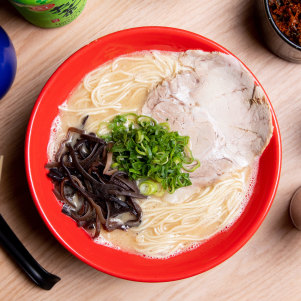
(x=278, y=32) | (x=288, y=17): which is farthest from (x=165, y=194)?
(x=288, y=17)

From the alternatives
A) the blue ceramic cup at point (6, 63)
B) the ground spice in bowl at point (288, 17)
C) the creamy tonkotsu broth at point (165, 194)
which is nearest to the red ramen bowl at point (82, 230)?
the creamy tonkotsu broth at point (165, 194)

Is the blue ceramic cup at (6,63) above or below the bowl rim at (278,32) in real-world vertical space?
above

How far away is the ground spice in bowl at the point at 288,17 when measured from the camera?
2527mm

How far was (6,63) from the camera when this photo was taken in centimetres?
246

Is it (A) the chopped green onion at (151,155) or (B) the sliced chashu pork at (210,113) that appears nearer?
(A) the chopped green onion at (151,155)

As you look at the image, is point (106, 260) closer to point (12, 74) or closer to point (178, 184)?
point (178, 184)

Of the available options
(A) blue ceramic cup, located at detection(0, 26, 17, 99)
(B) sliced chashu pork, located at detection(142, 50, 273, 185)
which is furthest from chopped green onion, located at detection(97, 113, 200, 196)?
(A) blue ceramic cup, located at detection(0, 26, 17, 99)

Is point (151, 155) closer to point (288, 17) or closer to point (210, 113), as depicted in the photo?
point (210, 113)

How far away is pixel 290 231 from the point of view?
111 inches

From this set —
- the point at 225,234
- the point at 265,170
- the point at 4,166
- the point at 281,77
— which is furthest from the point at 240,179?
the point at 4,166

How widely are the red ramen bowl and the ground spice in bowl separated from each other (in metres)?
0.37

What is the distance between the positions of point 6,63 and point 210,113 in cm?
138

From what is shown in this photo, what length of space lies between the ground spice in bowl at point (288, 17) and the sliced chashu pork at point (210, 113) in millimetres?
420

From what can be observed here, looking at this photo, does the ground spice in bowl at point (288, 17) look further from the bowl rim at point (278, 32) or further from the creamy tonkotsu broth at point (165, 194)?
the creamy tonkotsu broth at point (165, 194)
